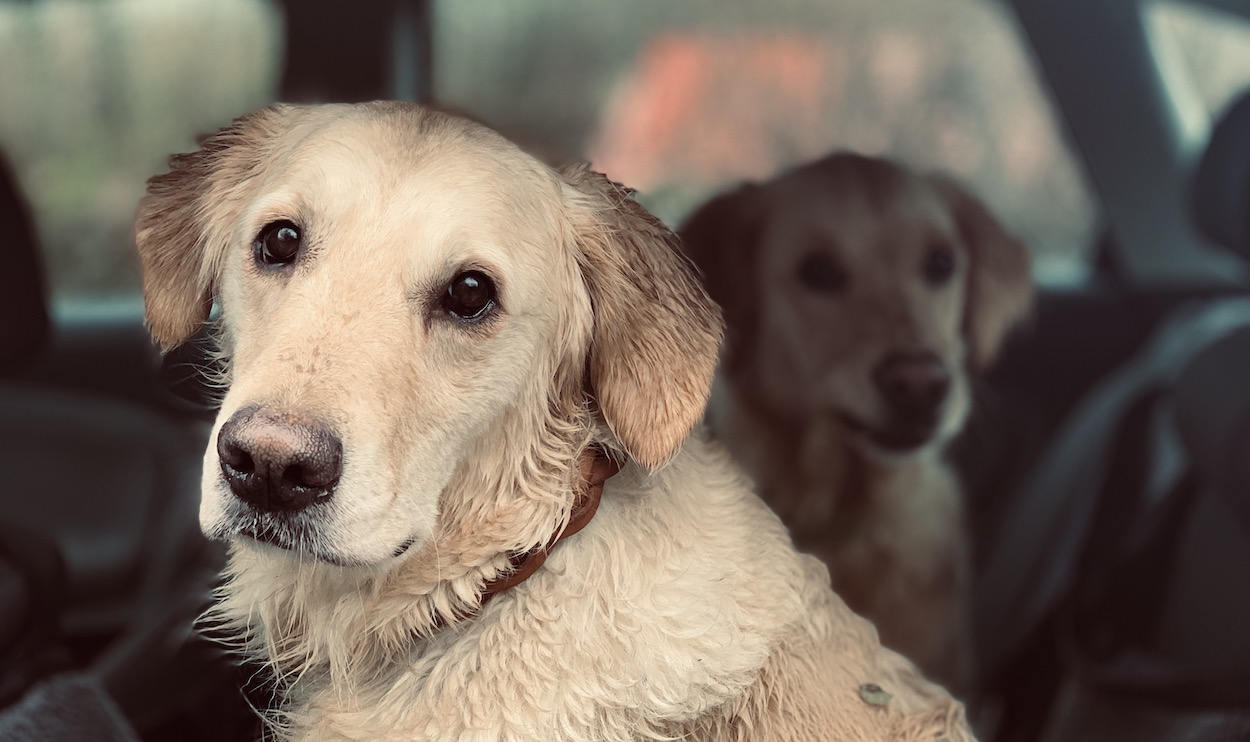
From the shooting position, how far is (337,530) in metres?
0.99

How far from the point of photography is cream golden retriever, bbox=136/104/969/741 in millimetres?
1020

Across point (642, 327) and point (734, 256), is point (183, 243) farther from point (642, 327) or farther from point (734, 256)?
point (734, 256)

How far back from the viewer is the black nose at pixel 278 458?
91 cm

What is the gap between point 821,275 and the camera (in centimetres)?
181

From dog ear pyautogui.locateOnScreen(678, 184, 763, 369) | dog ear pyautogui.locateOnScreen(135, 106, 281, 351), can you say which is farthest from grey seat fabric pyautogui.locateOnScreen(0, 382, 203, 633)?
dog ear pyautogui.locateOnScreen(678, 184, 763, 369)

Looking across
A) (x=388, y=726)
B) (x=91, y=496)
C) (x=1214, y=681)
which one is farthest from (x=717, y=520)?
(x=91, y=496)

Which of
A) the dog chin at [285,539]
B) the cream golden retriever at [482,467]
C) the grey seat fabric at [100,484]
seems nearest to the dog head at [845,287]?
the cream golden retriever at [482,467]

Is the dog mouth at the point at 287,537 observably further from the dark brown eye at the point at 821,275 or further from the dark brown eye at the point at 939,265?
the dark brown eye at the point at 939,265

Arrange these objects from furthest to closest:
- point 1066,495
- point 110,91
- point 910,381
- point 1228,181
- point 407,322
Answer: point 1066,495 → point 110,91 → point 1228,181 → point 910,381 → point 407,322

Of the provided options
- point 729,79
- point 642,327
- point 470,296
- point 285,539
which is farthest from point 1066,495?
point 285,539

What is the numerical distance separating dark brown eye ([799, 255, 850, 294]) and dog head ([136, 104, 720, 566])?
66cm

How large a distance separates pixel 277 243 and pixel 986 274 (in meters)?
1.24

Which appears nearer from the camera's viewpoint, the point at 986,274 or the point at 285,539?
the point at 285,539

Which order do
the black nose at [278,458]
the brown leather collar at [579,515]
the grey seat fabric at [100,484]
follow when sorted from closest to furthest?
1. the black nose at [278,458]
2. the brown leather collar at [579,515]
3. the grey seat fabric at [100,484]
